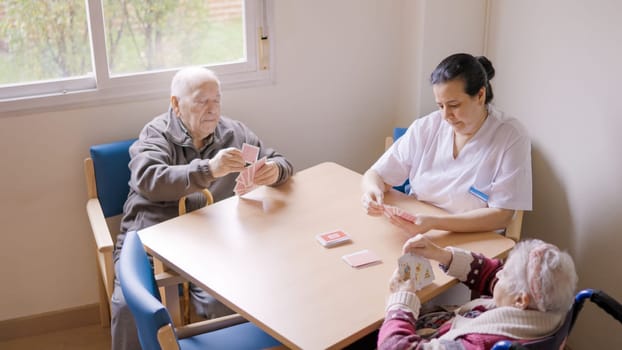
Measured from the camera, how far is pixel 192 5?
11.3ft

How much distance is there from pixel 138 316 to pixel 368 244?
2.87 feet

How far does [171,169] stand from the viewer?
9.61 feet

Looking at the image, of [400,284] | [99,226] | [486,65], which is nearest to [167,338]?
[400,284]

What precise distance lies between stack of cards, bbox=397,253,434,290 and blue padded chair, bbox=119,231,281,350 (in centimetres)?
56

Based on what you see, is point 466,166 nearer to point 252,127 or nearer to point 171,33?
point 252,127

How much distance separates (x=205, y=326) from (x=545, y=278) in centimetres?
123

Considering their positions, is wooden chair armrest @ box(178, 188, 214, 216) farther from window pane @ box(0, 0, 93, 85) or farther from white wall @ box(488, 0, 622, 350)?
white wall @ box(488, 0, 622, 350)

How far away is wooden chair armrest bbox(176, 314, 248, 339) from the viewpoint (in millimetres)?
2543

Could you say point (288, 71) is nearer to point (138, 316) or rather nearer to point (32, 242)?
point (32, 242)

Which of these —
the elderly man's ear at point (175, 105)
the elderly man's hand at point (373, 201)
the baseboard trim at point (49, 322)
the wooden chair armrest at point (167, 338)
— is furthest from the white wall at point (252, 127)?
the wooden chair armrest at point (167, 338)

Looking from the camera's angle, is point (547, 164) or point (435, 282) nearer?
point (435, 282)

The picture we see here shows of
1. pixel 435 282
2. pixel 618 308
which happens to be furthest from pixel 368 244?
pixel 618 308

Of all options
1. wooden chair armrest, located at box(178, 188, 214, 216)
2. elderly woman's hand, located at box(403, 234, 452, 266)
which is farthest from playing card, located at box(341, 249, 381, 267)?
wooden chair armrest, located at box(178, 188, 214, 216)

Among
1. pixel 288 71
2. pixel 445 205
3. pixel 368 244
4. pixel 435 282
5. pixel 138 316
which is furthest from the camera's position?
pixel 288 71
